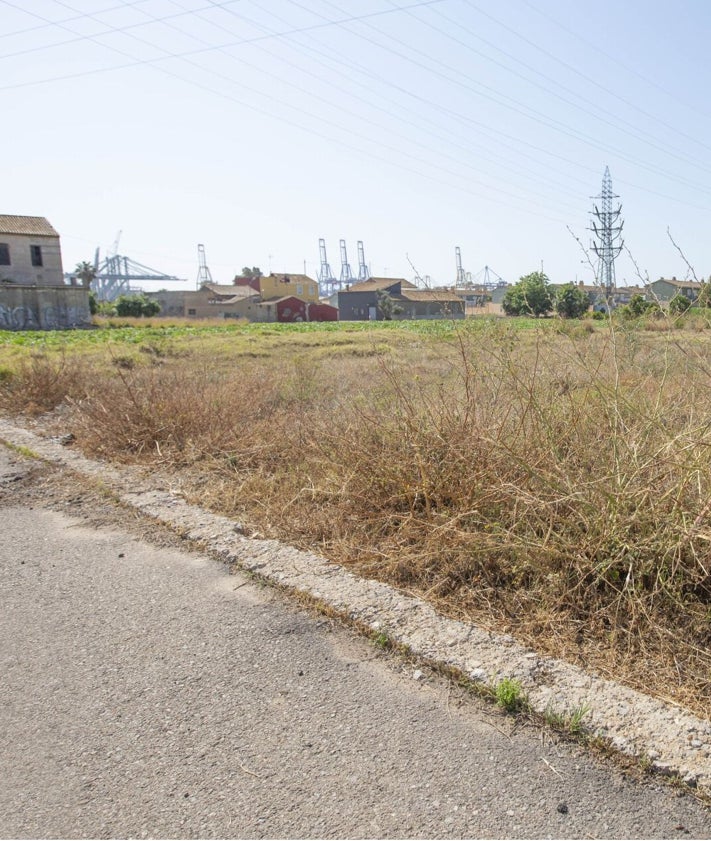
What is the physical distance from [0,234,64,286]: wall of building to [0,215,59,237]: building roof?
0.31 m

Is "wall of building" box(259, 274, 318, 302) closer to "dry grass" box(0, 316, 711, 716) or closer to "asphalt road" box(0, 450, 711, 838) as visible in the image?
"dry grass" box(0, 316, 711, 716)

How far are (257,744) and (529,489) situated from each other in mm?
1922

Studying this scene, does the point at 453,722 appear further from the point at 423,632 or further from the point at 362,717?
the point at 423,632

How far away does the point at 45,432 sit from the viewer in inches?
275

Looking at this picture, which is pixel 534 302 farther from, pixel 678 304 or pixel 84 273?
pixel 84 273

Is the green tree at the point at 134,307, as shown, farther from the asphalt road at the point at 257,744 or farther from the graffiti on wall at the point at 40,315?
the asphalt road at the point at 257,744

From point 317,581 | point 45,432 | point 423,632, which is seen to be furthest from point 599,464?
point 45,432

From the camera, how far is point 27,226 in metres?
51.9

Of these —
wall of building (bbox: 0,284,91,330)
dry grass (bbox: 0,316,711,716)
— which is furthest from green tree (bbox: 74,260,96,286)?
dry grass (bbox: 0,316,711,716)

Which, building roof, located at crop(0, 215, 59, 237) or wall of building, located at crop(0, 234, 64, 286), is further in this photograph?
building roof, located at crop(0, 215, 59, 237)

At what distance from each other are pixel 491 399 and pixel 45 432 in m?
5.16

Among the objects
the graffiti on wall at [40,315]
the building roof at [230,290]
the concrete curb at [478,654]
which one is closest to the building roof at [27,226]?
the graffiti on wall at [40,315]

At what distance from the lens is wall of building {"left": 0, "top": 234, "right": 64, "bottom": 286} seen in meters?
50.5

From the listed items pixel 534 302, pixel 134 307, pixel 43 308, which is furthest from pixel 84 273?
pixel 534 302
